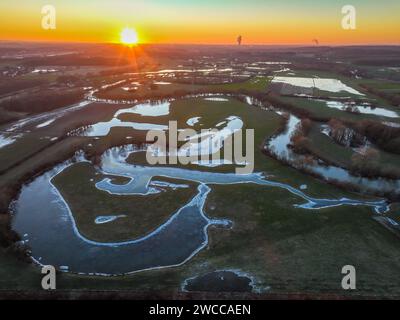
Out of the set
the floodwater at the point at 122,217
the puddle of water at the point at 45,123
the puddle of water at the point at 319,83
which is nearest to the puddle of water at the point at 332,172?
the floodwater at the point at 122,217

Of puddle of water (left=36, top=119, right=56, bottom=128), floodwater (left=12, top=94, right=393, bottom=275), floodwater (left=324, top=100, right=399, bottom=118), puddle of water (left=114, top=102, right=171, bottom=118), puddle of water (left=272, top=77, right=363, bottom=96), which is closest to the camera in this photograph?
floodwater (left=12, top=94, right=393, bottom=275)

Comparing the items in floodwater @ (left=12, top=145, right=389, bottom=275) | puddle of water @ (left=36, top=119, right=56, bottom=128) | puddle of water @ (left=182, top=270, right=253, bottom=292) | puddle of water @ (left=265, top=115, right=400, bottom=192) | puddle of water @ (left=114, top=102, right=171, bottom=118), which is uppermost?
puddle of water @ (left=114, top=102, right=171, bottom=118)

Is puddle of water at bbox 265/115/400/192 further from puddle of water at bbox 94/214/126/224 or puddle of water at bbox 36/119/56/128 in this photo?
puddle of water at bbox 36/119/56/128

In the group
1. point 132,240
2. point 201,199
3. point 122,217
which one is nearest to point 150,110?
point 201,199

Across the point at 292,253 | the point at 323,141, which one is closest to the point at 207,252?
the point at 292,253

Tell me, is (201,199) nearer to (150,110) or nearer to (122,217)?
(122,217)

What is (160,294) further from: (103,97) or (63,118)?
(103,97)

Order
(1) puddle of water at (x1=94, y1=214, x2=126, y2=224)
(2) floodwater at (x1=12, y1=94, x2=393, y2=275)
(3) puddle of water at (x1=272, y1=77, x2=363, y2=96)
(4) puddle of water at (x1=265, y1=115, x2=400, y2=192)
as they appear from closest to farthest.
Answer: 1. (2) floodwater at (x1=12, y1=94, x2=393, y2=275)
2. (1) puddle of water at (x1=94, y1=214, x2=126, y2=224)
3. (4) puddle of water at (x1=265, y1=115, x2=400, y2=192)
4. (3) puddle of water at (x1=272, y1=77, x2=363, y2=96)

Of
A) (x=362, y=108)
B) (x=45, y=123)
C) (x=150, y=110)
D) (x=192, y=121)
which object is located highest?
(x=362, y=108)

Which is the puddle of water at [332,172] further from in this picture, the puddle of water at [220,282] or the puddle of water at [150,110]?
the puddle of water at [150,110]

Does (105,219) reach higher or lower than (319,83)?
lower

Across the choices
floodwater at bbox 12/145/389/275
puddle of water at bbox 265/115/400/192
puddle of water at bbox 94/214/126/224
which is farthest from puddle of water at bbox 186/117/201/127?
puddle of water at bbox 94/214/126/224
